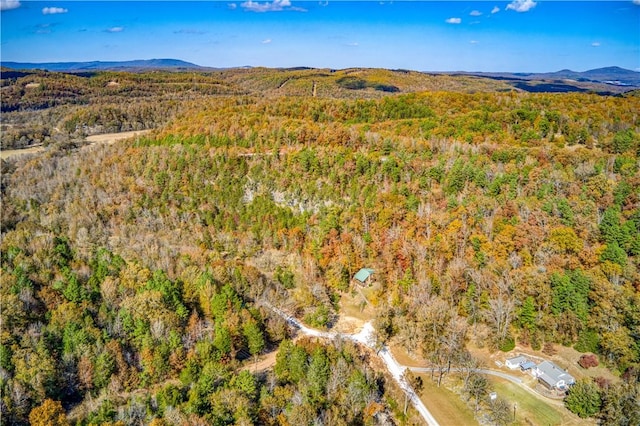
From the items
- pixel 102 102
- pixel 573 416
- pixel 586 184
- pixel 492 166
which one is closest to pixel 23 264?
pixel 573 416

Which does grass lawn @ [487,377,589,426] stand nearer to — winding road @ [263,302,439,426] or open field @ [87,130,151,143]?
winding road @ [263,302,439,426]

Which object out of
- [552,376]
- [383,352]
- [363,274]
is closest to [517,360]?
[552,376]

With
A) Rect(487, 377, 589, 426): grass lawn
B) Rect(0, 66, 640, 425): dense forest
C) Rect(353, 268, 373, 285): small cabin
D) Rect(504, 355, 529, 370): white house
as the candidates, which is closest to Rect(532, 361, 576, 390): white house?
Rect(504, 355, 529, 370): white house

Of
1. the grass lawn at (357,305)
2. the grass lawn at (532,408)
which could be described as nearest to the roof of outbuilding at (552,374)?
the grass lawn at (532,408)

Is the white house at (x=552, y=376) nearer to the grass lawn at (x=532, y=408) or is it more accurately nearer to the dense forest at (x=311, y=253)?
the grass lawn at (x=532, y=408)

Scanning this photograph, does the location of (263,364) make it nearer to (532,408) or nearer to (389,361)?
(389,361)

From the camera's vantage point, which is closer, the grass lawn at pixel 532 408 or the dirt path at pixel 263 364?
the grass lawn at pixel 532 408
